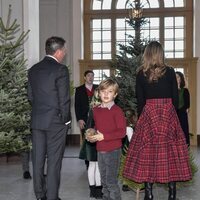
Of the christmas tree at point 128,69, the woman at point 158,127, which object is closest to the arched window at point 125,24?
the christmas tree at point 128,69

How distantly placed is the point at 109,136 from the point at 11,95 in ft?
3.69

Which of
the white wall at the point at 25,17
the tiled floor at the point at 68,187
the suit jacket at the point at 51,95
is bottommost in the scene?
the tiled floor at the point at 68,187

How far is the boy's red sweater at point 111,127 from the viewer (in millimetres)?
4770

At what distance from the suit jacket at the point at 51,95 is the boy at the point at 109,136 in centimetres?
51

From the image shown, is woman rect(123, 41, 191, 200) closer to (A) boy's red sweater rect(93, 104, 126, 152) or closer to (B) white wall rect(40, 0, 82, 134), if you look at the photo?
(A) boy's red sweater rect(93, 104, 126, 152)

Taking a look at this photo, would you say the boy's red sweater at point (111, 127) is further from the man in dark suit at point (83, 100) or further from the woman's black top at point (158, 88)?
the man in dark suit at point (83, 100)

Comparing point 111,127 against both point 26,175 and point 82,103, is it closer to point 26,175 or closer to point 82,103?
point 82,103

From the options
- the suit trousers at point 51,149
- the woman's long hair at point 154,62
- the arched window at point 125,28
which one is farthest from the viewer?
the arched window at point 125,28

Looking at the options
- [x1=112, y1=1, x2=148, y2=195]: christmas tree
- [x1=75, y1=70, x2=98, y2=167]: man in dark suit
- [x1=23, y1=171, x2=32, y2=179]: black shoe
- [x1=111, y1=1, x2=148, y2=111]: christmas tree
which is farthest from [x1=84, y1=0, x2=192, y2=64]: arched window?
[x1=23, y1=171, x2=32, y2=179]: black shoe

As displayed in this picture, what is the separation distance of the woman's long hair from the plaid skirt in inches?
10.8

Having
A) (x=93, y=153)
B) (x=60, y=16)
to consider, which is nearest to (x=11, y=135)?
(x=93, y=153)

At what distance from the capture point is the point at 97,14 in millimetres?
14883

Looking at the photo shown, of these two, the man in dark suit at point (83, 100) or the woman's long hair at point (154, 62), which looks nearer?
the woman's long hair at point (154, 62)

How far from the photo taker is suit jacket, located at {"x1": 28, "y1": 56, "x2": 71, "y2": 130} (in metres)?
5.26
